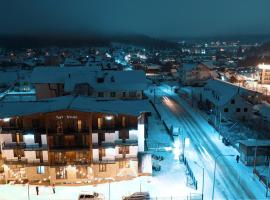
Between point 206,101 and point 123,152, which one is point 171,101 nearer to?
point 206,101

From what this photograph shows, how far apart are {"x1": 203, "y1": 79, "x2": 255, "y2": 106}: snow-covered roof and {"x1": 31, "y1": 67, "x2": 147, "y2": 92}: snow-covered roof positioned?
15.4 metres

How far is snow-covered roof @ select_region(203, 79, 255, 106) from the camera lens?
5859cm

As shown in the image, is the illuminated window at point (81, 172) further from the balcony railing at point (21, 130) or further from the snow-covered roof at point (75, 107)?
the snow-covered roof at point (75, 107)

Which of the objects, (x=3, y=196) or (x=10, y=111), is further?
(x=10, y=111)

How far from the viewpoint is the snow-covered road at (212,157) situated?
108 ft

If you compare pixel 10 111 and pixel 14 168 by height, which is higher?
pixel 10 111

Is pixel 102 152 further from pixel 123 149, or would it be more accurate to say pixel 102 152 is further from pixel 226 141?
pixel 226 141

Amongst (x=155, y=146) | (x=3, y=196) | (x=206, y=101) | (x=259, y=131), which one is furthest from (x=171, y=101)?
(x=3, y=196)

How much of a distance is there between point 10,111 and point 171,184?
1945 cm

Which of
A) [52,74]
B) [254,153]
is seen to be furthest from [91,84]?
[254,153]

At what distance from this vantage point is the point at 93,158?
34938mm

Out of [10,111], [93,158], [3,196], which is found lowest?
[3,196]

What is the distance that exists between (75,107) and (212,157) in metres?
19.2

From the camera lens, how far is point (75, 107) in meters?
34.3
